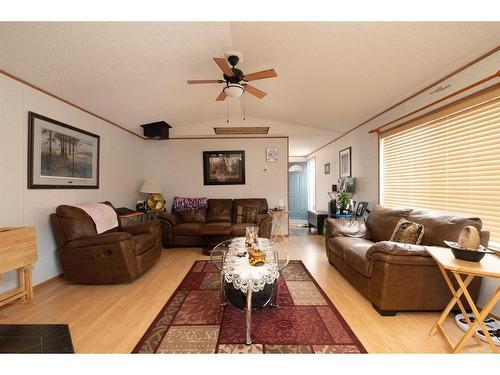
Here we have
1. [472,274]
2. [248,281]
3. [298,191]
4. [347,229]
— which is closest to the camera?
[472,274]

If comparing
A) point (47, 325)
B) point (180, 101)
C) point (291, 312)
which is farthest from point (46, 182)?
point (291, 312)

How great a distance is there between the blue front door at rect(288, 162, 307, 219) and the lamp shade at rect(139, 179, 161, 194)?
16.8 feet

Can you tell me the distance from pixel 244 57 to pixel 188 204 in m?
3.23

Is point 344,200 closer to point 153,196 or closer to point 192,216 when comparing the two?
point 192,216

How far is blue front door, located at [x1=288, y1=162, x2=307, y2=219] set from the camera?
8500 mm

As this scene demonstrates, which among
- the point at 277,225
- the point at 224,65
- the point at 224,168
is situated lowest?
the point at 277,225

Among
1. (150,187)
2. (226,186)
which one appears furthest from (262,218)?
(150,187)

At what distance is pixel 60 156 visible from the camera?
292 centimetres

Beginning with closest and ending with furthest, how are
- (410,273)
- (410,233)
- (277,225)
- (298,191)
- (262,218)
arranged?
(410,273), (410,233), (262,218), (277,225), (298,191)

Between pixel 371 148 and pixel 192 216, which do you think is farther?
pixel 192 216

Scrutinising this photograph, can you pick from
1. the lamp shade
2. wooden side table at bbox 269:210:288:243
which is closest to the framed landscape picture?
the lamp shade

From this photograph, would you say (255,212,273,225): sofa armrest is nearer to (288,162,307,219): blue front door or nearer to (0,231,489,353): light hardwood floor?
(0,231,489,353): light hardwood floor

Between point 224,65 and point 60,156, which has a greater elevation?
point 224,65
